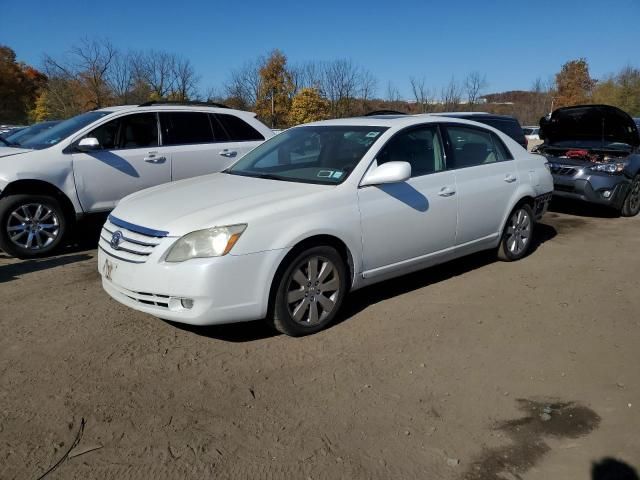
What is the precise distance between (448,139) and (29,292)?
13.5 ft

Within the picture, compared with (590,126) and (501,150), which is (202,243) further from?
(590,126)

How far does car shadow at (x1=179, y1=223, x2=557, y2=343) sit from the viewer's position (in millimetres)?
4027

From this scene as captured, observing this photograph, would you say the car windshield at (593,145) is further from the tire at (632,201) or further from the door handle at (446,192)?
the door handle at (446,192)

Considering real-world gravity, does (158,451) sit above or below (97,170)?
below

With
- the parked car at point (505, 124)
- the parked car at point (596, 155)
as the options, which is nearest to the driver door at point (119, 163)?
the parked car at point (505, 124)

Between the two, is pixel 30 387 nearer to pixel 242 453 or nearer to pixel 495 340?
pixel 242 453

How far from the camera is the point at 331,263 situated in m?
3.99

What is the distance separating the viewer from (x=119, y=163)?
20.8 ft

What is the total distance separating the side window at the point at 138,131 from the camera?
21.3 ft

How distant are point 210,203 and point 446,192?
216 centimetres

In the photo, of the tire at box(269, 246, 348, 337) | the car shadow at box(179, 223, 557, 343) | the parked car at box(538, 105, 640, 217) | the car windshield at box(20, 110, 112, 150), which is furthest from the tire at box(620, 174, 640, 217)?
the car windshield at box(20, 110, 112, 150)

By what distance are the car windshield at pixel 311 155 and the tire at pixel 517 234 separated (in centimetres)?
206

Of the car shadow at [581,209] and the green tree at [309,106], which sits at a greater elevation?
the green tree at [309,106]

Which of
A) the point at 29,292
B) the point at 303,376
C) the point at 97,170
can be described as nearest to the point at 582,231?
the point at 303,376
